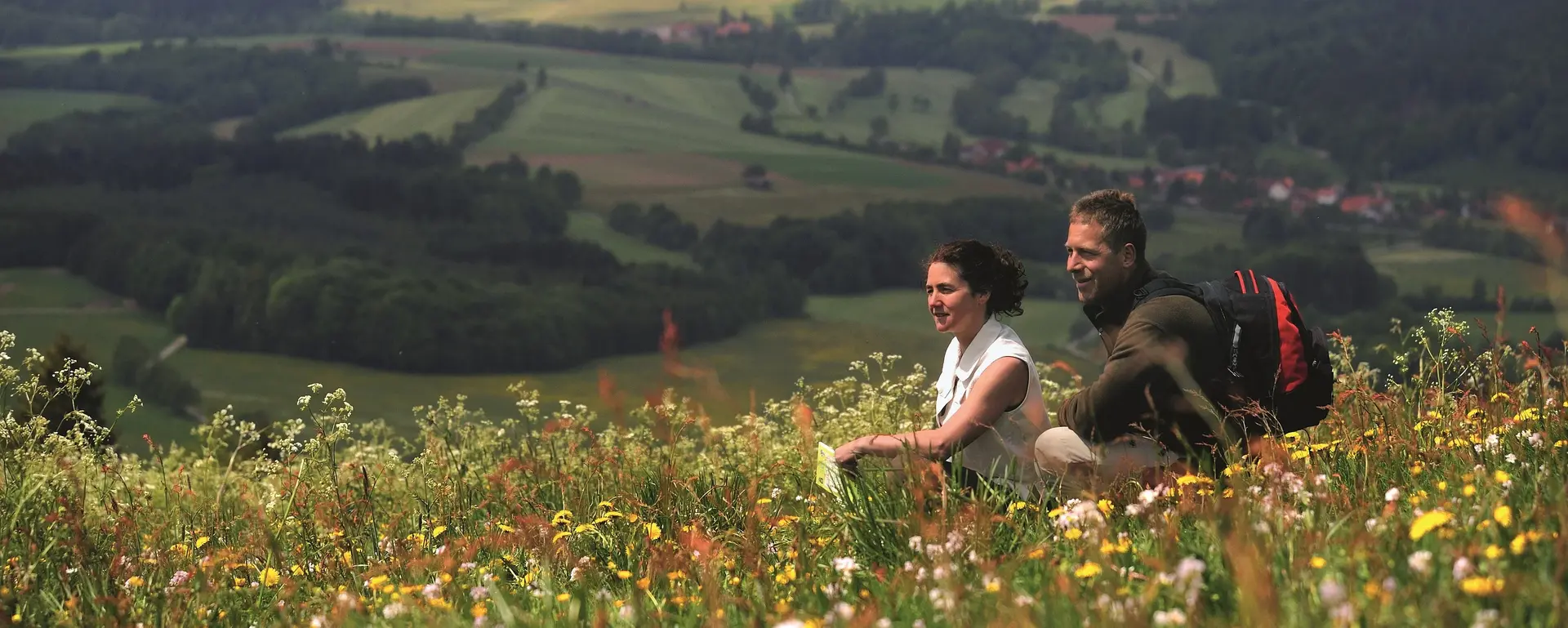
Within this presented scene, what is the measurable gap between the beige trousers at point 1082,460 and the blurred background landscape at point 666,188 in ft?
205

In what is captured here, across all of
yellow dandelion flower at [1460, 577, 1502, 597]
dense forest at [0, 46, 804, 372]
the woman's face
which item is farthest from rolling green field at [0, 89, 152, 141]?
yellow dandelion flower at [1460, 577, 1502, 597]

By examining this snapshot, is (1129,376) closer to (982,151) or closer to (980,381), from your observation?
(980,381)

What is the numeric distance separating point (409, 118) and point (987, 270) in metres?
161

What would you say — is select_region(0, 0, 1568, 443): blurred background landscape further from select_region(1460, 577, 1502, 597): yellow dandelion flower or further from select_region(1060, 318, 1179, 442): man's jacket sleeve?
select_region(1460, 577, 1502, 597): yellow dandelion flower

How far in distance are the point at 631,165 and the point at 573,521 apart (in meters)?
150

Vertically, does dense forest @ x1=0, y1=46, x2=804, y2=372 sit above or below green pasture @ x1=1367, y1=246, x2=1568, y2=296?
below

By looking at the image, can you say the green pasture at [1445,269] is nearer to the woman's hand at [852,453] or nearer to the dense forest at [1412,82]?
the dense forest at [1412,82]

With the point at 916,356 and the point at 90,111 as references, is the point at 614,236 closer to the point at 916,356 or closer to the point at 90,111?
the point at 916,356

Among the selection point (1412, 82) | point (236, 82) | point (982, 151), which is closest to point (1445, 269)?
point (982, 151)

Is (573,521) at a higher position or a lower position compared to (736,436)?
higher

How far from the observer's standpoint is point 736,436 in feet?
25.5

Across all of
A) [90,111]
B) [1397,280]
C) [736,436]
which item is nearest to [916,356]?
[1397,280]

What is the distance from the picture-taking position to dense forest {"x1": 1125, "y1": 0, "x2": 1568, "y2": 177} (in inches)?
6575

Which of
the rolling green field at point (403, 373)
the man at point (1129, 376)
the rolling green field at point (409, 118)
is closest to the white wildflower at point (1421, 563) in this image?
the man at point (1129, 376)
